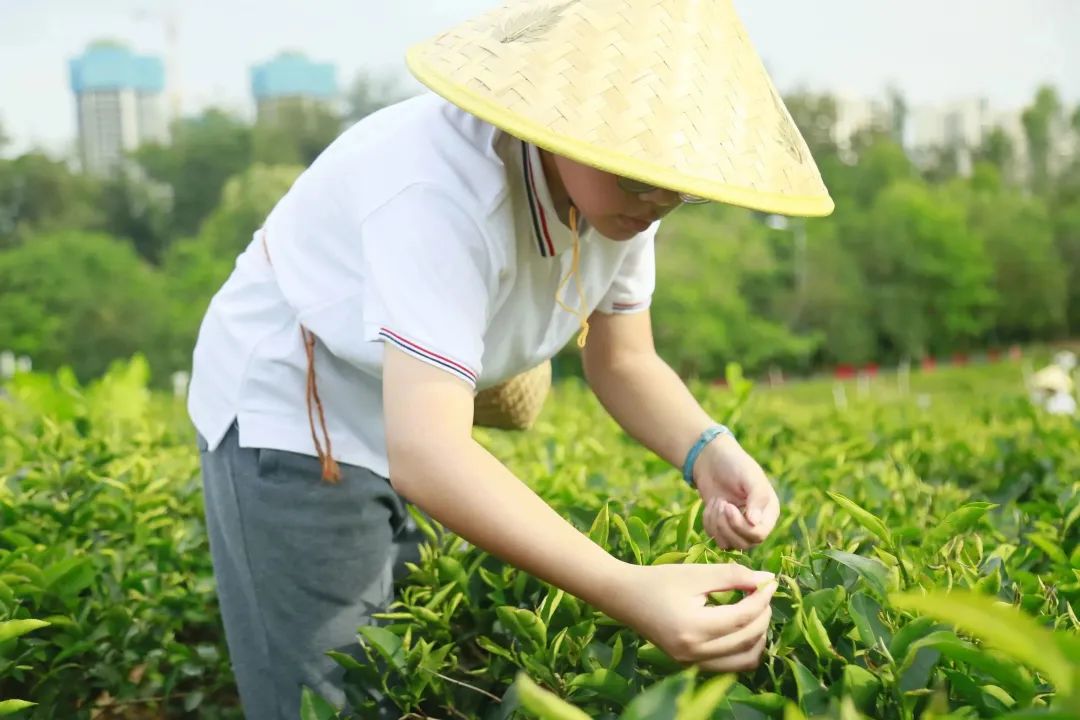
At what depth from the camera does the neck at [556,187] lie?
1537mm

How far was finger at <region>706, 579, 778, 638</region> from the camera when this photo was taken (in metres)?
1.17

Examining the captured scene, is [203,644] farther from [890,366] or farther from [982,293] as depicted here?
[982,293]

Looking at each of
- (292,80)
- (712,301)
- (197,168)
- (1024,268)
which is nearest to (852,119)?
(1024,268)

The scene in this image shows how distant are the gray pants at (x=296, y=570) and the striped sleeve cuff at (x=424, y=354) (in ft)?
1.44

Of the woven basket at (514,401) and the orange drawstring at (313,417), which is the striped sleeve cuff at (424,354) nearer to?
the orange drawstring at (313,417)

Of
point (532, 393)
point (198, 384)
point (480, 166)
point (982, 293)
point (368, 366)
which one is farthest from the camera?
point (982, 293)

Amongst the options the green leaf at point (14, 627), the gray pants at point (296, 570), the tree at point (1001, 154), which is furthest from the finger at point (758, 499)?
the tree at point (1001, 154)

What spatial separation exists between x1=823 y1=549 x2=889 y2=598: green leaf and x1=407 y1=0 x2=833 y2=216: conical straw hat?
39 centimetres

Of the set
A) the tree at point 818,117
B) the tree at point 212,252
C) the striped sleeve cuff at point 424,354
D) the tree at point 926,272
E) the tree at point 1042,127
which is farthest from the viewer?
the tree at point 1042,127

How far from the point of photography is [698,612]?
118cm

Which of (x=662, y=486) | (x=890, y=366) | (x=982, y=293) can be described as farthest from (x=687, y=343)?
(x=662, y=486)

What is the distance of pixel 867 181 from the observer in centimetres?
3183

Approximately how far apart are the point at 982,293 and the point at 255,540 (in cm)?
3001

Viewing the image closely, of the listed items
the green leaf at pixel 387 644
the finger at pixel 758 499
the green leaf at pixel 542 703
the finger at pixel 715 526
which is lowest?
the green leaf at pixel 387 644
